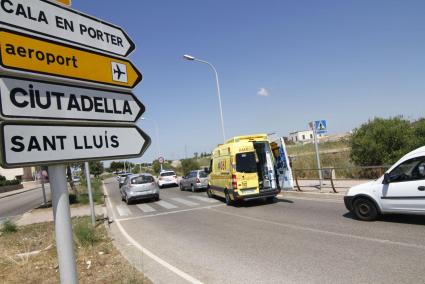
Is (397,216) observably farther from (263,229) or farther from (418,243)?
(263,229)

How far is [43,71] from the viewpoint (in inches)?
92.6

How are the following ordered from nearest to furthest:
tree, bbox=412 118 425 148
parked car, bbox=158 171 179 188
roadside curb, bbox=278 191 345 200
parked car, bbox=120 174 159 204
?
roadside curb, bbox=278 191 345 200 < tree, bbox=412 118 425 148 < parked car, bbox=120 174 159 204 < parked car, bbox=158 171 179 188

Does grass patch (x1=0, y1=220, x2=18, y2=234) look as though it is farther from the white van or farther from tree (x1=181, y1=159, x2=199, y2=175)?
tree (x1=181, y1=159, x2=199, y2=175)

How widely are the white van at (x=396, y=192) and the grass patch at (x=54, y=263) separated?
5.96 m

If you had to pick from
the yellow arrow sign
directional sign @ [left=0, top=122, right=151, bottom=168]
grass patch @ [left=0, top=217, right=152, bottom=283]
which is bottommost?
grass patch @ [left=0, top=217, right=152, bottom=283]

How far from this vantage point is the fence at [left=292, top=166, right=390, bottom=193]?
15.4 meters

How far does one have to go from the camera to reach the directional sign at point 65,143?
2088 mm

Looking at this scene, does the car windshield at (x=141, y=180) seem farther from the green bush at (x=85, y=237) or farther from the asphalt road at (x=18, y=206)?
the green bush at (x=85, y=237)

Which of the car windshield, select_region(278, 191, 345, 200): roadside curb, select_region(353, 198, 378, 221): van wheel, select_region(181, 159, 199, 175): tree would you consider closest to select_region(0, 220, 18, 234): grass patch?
the car windshield

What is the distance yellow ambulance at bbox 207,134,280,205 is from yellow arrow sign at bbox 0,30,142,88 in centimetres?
1097

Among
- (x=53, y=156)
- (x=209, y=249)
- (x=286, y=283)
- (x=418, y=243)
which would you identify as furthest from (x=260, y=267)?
(x=53, y=156)

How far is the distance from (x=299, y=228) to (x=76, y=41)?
7.69 m

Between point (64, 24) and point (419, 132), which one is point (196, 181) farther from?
point (64, 24)

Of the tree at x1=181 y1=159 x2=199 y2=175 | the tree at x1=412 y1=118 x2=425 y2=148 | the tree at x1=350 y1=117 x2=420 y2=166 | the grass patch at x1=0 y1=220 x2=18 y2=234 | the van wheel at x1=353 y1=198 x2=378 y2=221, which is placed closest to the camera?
the van wheel at x1=353 y1=198 x2=378 y2=221
